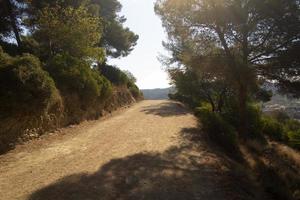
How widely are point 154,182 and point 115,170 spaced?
1.43 meters

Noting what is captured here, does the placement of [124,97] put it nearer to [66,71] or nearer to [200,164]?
[66,71]

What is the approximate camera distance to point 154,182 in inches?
321

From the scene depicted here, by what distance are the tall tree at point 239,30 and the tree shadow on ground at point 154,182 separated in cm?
623

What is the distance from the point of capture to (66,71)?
55.8 ft

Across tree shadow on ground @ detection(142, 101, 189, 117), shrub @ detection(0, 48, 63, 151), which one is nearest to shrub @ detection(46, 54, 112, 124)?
shrub @ detection(0, 48, 63, 151)

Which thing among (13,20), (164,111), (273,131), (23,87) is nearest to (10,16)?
(13,20)

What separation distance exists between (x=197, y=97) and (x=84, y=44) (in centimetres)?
1490

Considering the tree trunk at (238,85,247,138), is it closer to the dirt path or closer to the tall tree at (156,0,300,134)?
→ the tall tree at (156,0,300,134)

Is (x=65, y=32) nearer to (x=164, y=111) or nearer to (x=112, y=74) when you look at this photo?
(x=164, y=111)

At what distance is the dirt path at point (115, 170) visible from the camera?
739cm

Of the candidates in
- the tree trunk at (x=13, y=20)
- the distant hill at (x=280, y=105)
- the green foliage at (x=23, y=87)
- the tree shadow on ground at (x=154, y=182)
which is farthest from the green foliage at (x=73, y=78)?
the distant hill at (x=280, y=105)

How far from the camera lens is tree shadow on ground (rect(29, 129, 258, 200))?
7230mm

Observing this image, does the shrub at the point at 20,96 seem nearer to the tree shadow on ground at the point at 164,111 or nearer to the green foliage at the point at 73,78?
the green foliage at the point at 73,78

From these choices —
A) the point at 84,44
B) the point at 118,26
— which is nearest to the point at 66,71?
the point at 84,44
